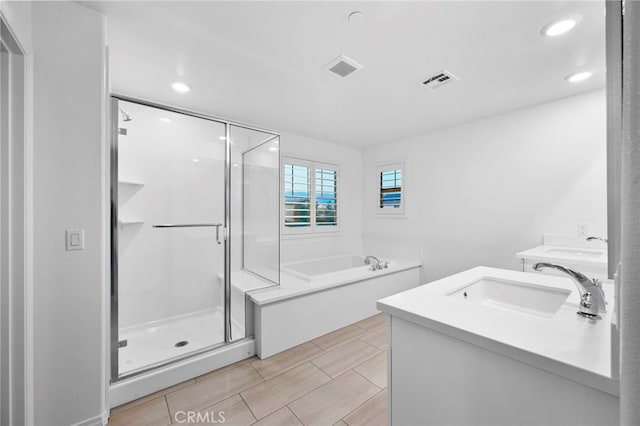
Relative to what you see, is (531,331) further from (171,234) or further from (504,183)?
(171,234)

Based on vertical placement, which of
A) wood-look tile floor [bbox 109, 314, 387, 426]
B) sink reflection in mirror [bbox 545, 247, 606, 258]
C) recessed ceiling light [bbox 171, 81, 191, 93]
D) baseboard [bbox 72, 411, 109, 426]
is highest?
recessed ceiling light [bbox 171, 81, 191, 93]

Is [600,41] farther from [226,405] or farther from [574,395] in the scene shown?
[226,405]

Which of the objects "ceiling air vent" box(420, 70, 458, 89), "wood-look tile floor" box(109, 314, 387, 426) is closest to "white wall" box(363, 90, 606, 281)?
"ceiling air vent" box(420, 70, 458, 89)

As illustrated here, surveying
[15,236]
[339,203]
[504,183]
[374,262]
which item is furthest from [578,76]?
[15,236]

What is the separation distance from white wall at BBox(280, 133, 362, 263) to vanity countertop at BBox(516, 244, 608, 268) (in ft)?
8.47

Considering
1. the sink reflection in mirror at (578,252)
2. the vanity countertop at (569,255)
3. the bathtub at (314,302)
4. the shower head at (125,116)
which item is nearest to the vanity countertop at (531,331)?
the vanity countertop at (569,255)

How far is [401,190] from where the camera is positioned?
418cm

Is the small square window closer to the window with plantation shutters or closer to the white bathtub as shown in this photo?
the window with plantation shutters

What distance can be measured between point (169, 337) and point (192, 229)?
3.58 ft

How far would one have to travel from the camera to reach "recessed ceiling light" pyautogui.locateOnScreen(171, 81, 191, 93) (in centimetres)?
238

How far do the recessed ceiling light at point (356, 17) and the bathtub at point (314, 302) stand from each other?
2.15 m

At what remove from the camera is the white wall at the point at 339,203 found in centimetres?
390

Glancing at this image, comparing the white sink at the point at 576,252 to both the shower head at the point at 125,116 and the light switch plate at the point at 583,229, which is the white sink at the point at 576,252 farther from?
the shower head at the point at 125,116

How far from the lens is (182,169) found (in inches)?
110
